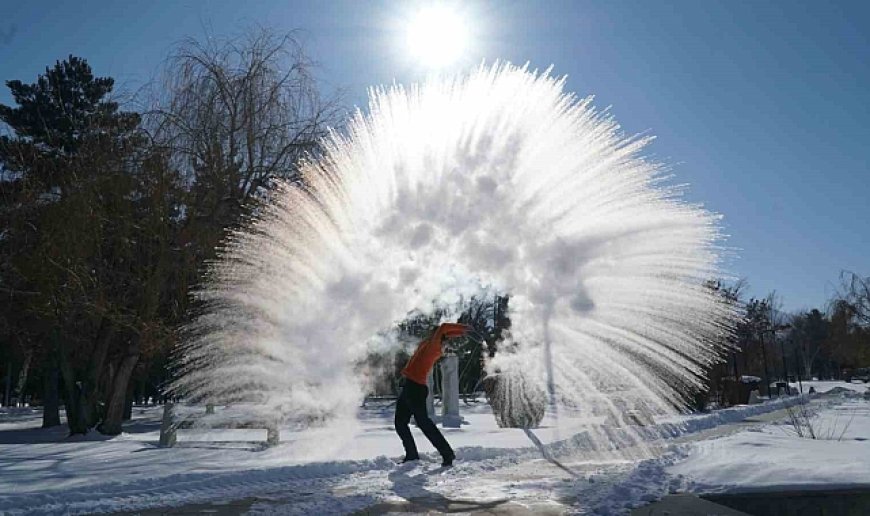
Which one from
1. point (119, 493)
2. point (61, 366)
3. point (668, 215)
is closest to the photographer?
point (119, 493)

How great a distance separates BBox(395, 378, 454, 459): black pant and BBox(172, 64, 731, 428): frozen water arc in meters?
3.20

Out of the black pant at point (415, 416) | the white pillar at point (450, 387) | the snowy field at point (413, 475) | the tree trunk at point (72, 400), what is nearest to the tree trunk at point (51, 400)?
the tree trunk at point (72, 400)

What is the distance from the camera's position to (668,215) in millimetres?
10641

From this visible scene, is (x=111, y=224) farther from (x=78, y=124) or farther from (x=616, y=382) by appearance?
(x=616, y=382)

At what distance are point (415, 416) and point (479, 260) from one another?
3685 millimetres

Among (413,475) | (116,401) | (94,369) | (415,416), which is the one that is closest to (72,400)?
(94,369)

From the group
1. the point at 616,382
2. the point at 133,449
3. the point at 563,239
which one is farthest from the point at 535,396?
the point at 133,449

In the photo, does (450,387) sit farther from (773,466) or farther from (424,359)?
(773,466)

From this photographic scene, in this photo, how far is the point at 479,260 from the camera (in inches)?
470

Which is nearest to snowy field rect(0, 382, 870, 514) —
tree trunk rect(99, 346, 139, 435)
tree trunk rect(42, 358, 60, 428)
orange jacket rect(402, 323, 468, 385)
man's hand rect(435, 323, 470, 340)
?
orange jacket rect(402, 323, 468, 385)

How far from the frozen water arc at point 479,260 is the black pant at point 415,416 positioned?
3198 mm

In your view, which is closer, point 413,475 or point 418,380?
point 413,475

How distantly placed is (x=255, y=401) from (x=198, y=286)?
9.08ft

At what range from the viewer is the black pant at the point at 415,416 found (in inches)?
353
